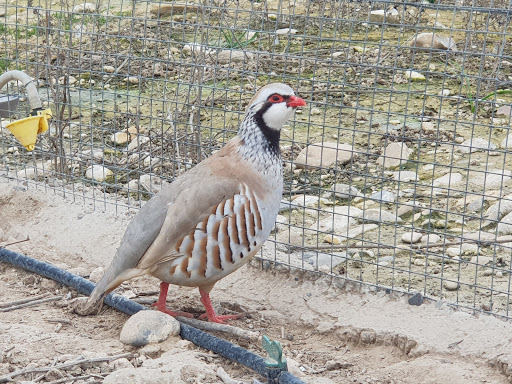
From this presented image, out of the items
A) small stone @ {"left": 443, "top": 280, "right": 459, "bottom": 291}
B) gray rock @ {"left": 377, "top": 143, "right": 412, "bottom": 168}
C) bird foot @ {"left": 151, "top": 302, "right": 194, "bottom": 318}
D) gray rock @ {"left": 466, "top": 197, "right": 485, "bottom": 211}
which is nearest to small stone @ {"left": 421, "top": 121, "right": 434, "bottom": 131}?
gray rock @ {"left": 377, "top": 143, "right": 412, "bottom": 168}

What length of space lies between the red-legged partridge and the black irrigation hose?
22 centimetres

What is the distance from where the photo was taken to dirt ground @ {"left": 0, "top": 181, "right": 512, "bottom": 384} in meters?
4.39

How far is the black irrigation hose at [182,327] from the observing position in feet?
13.5

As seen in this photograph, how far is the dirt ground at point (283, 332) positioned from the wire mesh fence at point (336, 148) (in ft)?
0.65

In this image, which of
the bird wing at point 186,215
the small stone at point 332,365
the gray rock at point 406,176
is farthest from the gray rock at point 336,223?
the small stone at point 332,365

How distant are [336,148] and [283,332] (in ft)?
4.34

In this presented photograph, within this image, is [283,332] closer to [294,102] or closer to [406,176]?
[294,102]

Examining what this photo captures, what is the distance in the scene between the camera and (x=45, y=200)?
7.12 m

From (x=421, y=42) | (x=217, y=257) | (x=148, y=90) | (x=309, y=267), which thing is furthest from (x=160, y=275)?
(x=421, y=42)

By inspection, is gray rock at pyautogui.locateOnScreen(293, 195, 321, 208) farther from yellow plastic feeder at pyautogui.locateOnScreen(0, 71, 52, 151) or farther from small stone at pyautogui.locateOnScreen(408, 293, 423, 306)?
yellow plastic feeder at pyautogui.locateOnScreen(0, 71, 52, 151)

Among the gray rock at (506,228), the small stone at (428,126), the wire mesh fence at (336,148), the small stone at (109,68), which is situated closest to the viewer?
the wire mesh fence at (336,148)

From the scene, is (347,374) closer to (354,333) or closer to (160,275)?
(354,333)

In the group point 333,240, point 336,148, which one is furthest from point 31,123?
point 333,240

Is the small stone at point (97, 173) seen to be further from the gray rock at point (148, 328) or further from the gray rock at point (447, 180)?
the gray rock at point (447, 180)
